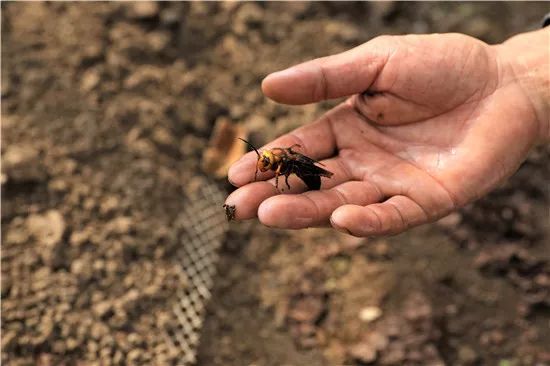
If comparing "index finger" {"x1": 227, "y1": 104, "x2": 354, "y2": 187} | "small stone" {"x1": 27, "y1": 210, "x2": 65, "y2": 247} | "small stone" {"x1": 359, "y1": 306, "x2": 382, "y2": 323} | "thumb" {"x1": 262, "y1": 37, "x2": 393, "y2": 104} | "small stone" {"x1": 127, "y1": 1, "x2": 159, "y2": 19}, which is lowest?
"small stone" {"x1": 359, "y1": 306, "x2": 382, "y2": 323}

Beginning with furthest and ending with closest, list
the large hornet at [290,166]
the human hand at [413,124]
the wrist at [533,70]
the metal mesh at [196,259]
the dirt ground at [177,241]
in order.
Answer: the metal mesh at [196,259], the dirt ground at [177,241], the wrist at [533,70], the human hand at [413,124], the large hornet at [290,166]

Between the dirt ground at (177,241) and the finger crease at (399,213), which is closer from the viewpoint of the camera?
the finger crease at (399,213)

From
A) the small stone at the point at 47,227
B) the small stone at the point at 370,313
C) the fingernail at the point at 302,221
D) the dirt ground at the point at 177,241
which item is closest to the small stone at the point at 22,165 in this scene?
the dirt ground at the point at 177,241

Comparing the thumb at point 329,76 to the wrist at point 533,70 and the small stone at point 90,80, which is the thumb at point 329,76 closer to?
the wrist at point 533,70

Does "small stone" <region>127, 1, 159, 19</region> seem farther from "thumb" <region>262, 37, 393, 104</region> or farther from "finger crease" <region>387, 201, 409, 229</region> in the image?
"finger crease" <region>387, 201, 409, 229</region>

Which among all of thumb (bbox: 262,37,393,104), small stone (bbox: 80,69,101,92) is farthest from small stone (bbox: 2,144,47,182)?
thumb (bbox: 262,37,393,104)

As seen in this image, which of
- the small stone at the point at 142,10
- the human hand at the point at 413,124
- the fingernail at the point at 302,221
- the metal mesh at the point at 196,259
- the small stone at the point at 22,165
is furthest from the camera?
the small stone at the point at 142,10

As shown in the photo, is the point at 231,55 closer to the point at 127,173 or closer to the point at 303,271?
the point at 127,173

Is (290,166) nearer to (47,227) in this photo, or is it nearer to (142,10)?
(47,227)
